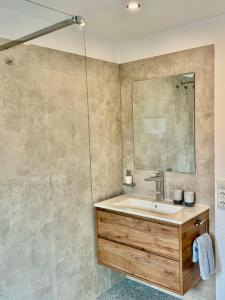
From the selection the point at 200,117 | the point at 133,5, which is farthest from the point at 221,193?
the point at 133,5

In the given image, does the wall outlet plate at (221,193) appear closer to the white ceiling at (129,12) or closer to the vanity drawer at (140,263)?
the vanity drawer at (140,263)

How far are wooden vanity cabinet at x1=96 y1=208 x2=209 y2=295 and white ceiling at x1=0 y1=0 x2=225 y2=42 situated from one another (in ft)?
5.43

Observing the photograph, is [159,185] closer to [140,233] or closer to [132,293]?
[140,233]

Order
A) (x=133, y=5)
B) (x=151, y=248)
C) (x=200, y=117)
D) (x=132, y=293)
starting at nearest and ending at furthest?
1. (x=133, y=5)
2. (x=151, y=248)
3. (x=200, y=117)
4. (x=132, y=293)

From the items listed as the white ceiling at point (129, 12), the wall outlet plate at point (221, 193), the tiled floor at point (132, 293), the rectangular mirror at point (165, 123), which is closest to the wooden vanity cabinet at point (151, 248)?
the wall outlet plate at point (221, 193)

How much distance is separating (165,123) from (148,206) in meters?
0.83

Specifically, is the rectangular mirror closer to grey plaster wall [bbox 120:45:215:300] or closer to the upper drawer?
grey plaster wall [bbox 120:45:215:300]

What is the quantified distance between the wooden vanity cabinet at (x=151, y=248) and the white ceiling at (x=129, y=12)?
1.66m

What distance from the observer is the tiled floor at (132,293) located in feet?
9.26

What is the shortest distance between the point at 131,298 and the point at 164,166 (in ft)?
4.40

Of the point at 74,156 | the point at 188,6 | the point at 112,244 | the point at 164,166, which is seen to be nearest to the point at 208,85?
the point at 188,6

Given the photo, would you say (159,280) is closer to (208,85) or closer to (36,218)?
(36,218)

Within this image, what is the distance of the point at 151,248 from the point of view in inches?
93.5

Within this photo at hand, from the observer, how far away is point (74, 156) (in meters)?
2.57
